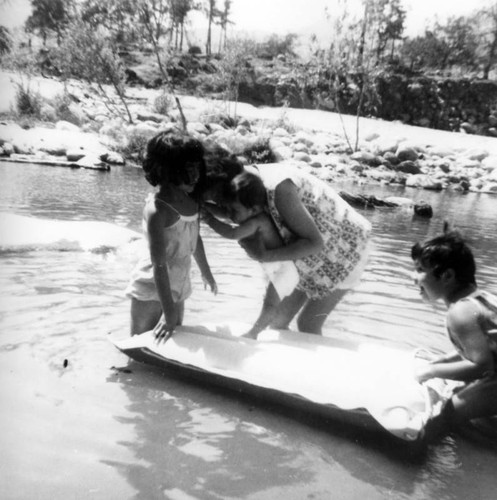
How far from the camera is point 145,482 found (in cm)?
205

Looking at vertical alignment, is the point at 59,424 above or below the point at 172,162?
below

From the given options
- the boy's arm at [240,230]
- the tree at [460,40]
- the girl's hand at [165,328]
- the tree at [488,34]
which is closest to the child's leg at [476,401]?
the boy's arm at [240,230]

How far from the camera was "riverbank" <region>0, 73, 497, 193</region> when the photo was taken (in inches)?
636

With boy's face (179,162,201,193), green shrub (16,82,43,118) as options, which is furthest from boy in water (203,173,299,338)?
green shrub (16,82,43,118)

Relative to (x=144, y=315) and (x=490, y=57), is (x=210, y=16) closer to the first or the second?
(x=490, y=57)

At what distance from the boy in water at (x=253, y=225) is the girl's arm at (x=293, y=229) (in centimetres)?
7

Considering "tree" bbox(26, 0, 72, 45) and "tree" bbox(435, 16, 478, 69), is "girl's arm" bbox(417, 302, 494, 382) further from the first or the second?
"tree" bbox(435, 16, 478, 69)

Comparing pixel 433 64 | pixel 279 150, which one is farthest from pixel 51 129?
pixel 433 64

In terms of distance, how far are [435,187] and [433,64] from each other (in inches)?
961

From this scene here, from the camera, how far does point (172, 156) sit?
2580mm

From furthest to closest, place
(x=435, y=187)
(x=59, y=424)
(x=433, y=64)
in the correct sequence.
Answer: (x=433, y=64) → (x=435, y=187) → (x=59, y=424)

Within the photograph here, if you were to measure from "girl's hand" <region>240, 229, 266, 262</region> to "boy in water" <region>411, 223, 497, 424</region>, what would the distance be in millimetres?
736

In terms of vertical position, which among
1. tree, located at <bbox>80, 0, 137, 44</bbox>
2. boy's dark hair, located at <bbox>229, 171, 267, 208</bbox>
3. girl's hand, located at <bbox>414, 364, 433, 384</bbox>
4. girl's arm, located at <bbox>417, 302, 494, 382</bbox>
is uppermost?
tree, located at <bbox>80, 0, 137, 44</bbox>

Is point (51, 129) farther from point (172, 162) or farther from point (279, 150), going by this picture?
point (172, 162)
